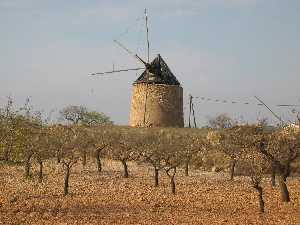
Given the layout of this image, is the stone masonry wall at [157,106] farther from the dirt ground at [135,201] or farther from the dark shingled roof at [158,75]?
the dirt ground at [135,201]

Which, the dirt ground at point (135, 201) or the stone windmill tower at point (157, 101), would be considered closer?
the dirt ground at point (135, 201)

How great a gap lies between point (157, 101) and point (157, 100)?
12 centimetres

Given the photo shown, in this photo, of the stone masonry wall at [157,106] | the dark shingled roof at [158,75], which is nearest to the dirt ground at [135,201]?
the stone masonry wall at [157,106]

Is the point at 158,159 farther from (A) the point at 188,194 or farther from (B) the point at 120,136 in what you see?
(B) the point at 120,136

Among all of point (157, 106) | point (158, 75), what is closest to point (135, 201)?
point (157, 106)

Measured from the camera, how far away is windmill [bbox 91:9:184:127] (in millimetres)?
59781

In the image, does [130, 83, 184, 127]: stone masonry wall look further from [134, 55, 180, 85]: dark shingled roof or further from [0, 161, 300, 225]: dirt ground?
[0, 161, 300, 225]: dirt ground

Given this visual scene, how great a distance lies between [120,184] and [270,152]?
12.6 m

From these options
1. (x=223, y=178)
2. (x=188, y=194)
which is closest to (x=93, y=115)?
(x=223, y=178)

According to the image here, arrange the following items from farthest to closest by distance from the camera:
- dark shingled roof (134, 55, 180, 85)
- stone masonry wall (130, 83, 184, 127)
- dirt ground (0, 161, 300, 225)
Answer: dark shingled roof (134, 55, 180, 85) < stone masonry wall (130, 83, 184, 127) < dirt ground (0, 161, 300, 225)

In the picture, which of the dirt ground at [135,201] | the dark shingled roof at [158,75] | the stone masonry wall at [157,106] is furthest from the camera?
the dark shingled roof at [158,75]

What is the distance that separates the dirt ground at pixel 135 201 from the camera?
23.1 meters

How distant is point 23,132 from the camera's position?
23453 millimetres

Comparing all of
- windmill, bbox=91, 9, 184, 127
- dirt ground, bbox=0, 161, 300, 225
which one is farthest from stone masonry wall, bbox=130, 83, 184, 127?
dirt ground, bbox=0, 161, 300, 225
